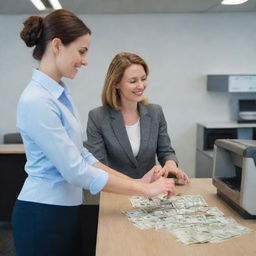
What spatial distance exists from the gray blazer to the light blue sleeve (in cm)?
72

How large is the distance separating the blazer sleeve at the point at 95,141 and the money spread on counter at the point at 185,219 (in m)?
0.42

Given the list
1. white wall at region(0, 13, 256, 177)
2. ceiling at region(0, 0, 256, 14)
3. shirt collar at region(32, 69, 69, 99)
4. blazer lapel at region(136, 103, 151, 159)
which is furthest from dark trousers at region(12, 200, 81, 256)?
white wall at region(0, 13, 256, 177)

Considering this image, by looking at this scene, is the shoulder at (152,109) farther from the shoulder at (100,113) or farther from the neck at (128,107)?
the shoulder at (100,113)

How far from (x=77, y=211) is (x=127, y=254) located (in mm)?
373

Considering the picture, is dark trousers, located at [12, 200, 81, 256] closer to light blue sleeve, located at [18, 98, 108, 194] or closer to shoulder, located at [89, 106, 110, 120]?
light blue sleeve, located at [18, 98, 108, 194]

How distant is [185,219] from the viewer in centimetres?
129

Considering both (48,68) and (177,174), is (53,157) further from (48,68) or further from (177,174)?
(177,174)

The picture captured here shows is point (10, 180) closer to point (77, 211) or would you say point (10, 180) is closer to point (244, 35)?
point (77, 211)

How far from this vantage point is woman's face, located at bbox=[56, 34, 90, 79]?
120 cm

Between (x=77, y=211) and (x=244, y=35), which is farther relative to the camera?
(x=244, y=35)

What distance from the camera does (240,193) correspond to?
4.32 ft

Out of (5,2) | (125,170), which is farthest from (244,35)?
(125,170)

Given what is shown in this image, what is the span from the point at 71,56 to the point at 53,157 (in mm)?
376

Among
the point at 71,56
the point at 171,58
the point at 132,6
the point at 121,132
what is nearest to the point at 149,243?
the point at 71,56
